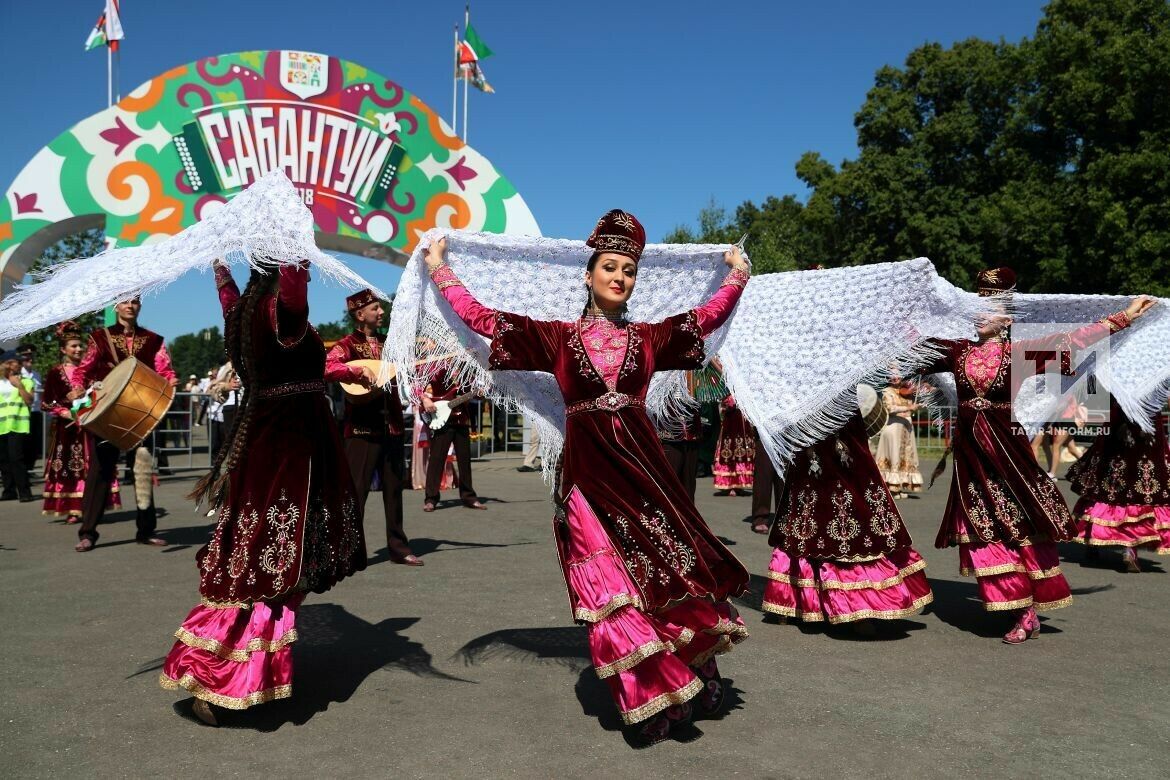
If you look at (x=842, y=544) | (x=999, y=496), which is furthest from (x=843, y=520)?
(x=999, y=496)

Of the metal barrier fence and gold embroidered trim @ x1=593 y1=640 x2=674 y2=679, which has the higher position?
the metal barrier fence

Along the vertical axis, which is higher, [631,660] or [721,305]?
[721,305]

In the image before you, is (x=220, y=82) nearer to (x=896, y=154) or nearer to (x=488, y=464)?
(x=488, y=464)

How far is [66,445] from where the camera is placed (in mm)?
10711

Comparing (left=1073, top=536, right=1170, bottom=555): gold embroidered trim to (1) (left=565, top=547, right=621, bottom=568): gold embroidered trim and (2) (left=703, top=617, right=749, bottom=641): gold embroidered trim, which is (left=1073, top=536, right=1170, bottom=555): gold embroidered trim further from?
(1) (left=565, top=547, right=621, bottom=568): gold embroidered trim

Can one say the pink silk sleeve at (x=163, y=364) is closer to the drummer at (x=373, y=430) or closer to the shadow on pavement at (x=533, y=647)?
the drummer at (x=373, y=430)

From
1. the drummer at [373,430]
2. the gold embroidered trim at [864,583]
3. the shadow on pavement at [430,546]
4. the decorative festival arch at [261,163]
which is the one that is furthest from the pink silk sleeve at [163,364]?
the decorative festival arch at [261,163]

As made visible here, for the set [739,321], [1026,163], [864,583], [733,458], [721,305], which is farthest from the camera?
[1026,163]

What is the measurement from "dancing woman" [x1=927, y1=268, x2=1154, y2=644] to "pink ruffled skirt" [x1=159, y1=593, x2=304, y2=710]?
3922 millimetres

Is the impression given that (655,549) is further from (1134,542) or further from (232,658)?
(1134,542)

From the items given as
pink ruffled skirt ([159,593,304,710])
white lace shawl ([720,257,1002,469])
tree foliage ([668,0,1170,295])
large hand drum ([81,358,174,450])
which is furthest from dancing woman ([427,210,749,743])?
tree foliage ([668,0,1170,295])

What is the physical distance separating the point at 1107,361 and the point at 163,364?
25.3 ft

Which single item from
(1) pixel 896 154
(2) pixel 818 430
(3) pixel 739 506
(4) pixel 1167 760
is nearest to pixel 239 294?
(2) pixel 818 430

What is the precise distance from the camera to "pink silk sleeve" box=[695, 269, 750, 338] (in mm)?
4336
